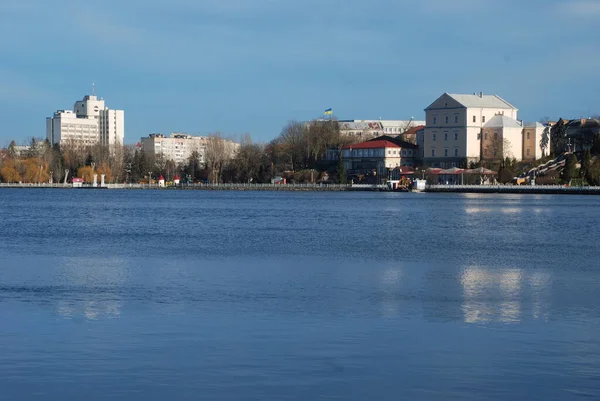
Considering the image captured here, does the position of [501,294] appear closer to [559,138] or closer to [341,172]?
[559,138]

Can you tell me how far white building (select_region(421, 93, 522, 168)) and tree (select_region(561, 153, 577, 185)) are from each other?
8.04 m

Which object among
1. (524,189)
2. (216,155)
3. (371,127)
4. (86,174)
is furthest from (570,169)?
(371,127)

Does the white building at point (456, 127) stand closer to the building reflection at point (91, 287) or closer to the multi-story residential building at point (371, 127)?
the multi-story residential building at point (371, 127)

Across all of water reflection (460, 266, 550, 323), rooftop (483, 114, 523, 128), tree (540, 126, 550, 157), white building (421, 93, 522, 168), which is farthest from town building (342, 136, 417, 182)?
water reflection (460, 266, 550, 323)

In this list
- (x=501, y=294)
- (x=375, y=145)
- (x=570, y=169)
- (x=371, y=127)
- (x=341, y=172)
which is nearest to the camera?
(x=501, y=294)

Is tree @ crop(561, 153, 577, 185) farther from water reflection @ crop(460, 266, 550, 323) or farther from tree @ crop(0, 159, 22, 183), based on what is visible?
tree @ crop(0, 159, 22, 183)

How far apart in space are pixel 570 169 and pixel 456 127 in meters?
13.4

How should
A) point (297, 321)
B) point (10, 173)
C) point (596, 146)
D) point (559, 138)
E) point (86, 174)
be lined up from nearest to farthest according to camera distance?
point (297, 321), point (596, 146), point (559, 138), point (86, 174), point (10, 173)

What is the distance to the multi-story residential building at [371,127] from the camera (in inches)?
5310

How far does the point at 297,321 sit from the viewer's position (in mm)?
13703

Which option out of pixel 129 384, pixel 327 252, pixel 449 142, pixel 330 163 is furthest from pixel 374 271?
pixel 330 163

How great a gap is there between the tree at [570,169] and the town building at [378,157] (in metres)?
20.9

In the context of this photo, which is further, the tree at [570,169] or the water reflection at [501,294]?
the tree at [570,169]

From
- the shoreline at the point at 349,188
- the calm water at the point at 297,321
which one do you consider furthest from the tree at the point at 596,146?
the calm water at the point at 297,321
